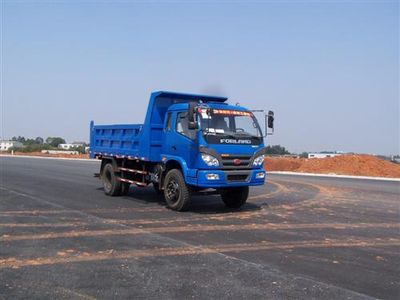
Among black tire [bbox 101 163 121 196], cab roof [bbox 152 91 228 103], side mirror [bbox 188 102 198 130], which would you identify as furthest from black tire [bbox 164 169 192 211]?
black tire [bbox 101 163 121 196]

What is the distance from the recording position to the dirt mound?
35344 millimetres

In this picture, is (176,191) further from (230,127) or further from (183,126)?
(230,127)

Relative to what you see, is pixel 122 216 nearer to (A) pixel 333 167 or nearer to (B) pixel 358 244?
(B) pixel 358 244

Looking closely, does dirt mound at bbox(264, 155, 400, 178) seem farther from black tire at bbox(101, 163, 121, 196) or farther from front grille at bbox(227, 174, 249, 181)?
front grille at bbox(227, 174, 249, 181)

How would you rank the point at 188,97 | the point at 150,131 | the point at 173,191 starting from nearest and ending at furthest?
the point at 173,191
the point at 150,131
the point at 188,97

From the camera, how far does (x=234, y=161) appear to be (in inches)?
448

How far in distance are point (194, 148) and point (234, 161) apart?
1.03 meters

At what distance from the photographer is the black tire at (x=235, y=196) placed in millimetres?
12672

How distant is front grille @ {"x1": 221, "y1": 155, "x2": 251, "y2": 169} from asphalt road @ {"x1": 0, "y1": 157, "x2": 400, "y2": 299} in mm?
1221

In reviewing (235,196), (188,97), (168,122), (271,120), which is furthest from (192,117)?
(235,196)

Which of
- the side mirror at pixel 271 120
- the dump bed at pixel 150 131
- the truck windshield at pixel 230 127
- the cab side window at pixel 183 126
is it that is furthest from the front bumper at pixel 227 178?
the dump bed at pixel 150 131

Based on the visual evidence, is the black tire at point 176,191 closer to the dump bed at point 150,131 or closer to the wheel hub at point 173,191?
the wheel hub at point 173,191

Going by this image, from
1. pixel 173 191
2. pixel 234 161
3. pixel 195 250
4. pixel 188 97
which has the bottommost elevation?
pixel 195 250

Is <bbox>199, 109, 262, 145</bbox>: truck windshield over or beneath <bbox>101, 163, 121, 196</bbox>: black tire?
over
